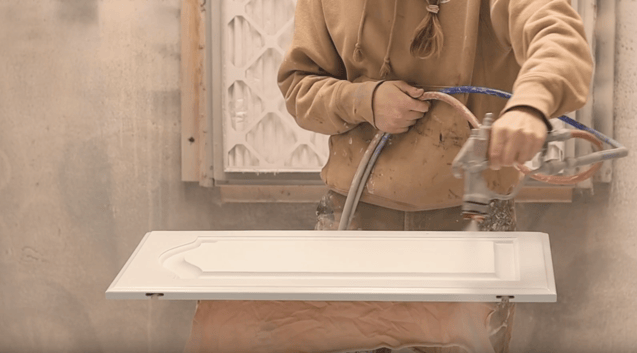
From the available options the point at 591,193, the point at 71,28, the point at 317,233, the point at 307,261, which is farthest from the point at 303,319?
the point at 71,28

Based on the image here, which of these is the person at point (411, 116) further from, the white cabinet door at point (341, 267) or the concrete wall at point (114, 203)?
the concrete wall at point (114, 203)

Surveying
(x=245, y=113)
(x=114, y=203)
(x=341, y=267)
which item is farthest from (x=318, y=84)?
(x=114, y=203)

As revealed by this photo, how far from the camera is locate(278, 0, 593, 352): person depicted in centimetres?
107

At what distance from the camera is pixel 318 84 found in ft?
3.86

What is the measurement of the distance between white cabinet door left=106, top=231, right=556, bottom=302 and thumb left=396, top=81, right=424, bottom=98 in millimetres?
203

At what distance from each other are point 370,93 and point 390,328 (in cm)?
37

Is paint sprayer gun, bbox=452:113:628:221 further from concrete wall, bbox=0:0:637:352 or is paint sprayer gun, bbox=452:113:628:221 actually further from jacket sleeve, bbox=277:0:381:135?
concrete wall, bbox=0:0:637:352

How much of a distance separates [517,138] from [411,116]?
0.29 m

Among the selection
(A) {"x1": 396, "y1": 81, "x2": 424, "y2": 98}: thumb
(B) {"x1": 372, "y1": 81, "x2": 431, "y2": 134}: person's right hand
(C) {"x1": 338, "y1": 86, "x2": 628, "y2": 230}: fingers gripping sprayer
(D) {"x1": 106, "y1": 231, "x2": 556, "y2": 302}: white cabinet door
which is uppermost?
(A) {"x1": 396, "y1": 81, "x2": 424, "y2": 98}: thumb

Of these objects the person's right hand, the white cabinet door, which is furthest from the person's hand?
the person's right hand

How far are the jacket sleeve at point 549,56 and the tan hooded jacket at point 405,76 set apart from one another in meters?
0.01

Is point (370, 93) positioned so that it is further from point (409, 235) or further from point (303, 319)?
point (303, 319)

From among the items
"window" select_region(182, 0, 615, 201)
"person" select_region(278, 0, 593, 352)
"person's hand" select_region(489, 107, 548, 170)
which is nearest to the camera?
"person's hand" select_region(489, 107, 548, 170)

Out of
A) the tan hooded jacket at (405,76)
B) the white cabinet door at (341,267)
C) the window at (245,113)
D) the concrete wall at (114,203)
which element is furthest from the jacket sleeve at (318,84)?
the concrete wall at (114,203)
